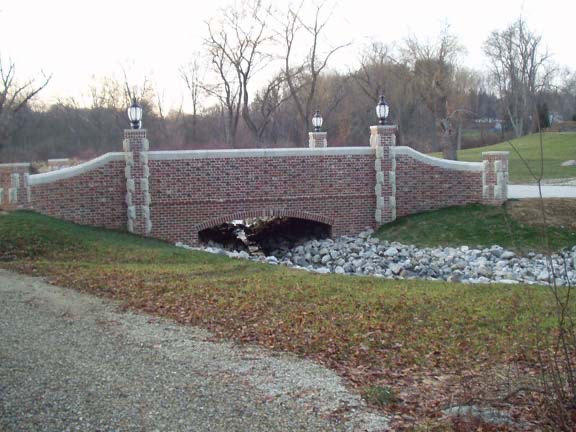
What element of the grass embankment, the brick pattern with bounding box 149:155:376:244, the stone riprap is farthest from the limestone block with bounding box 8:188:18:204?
the stone riprap

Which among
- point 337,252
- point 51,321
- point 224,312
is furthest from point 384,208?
point 51,321

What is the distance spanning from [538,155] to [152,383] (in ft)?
145

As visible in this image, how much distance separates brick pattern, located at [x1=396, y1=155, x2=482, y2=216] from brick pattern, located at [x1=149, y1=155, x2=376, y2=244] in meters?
0.95

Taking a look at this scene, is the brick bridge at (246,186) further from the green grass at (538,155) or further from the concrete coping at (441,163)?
the green grass at (538,155)

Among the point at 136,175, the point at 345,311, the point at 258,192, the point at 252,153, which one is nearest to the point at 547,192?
the point at 258,192

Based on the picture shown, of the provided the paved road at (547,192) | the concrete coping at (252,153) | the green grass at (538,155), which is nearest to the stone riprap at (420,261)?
the concrete coping at (252,153)

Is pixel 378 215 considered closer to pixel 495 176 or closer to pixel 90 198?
pixel 495 176

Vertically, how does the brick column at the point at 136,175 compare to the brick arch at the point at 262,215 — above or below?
above

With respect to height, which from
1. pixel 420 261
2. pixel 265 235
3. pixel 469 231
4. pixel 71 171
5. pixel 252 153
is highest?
pixel 252 153

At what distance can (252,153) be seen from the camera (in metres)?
20.0

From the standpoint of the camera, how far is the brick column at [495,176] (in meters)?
20.4

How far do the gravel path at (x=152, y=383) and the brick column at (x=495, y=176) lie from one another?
1375 cm

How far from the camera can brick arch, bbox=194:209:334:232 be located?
19.9m

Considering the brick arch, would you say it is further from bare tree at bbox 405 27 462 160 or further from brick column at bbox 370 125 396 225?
bare tree at bbox 405 27 462 160
